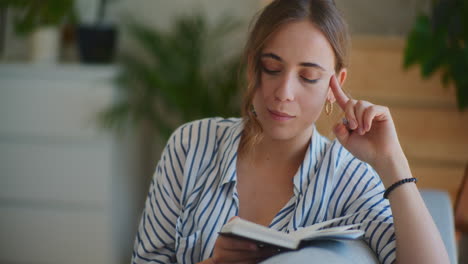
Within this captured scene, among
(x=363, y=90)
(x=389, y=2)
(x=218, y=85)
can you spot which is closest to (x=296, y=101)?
(x=363, y=90)

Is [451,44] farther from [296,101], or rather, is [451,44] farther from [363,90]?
[296,101]

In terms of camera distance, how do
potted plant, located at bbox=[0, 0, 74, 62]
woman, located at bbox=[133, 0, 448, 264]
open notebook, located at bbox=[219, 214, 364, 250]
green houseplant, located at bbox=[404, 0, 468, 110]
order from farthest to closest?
potted plant, located at bbox=[0, 0, 74, 62]
green houseplant, located at bbox=[404, 0, 468, 110]
woman, located at bbox=[133, 0, 448, 264]
open notebook, located at bbox=[219, 214, 364, 250]

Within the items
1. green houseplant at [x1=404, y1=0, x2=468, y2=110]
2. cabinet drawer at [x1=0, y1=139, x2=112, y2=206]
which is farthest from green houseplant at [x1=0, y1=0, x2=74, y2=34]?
green houseplant at [x1=404, y1=0, x2=468, y2=110]

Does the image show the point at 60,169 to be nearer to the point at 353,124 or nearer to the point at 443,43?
the point at 443,43

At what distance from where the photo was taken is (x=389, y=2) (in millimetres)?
3480

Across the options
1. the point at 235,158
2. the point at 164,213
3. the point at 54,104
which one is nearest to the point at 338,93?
the point at 235,158

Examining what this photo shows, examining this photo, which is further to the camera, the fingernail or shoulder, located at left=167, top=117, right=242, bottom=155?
shoulder, located at left=167, top=117, right=242, bottom=155

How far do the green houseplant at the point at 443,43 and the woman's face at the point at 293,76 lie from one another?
137cm

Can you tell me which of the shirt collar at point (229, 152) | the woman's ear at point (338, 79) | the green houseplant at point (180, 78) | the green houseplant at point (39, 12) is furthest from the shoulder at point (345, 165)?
the green houseplant at point (39, 12)

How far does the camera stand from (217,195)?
1551 mm

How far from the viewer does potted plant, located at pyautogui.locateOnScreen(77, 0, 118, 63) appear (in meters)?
3.41

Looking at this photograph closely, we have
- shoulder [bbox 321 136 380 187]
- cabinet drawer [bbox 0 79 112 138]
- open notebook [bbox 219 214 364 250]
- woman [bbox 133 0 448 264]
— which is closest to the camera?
open notebook [bbox 219 214 364 250]

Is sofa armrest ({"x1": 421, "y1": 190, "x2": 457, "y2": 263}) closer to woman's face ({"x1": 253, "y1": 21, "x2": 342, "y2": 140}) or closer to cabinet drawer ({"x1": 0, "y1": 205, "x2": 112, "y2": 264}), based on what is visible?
woman's face ({"x1": 253, "y1": 21, "x2": 342, "y2": 140})

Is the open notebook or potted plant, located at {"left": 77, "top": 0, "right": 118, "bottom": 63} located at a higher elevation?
potted plant, located at {"left": 77, "top": 0, "right": 118, "bottom": 63}
